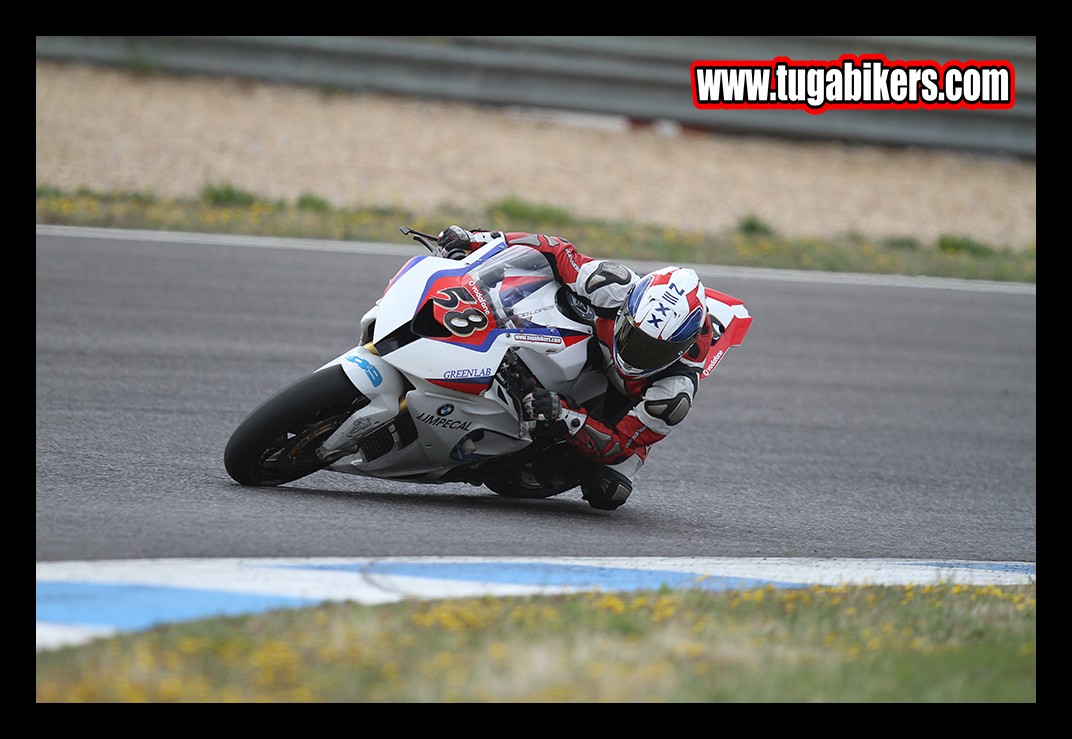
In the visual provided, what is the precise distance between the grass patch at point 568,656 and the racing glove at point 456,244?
1.97 metres

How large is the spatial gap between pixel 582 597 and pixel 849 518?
258cm

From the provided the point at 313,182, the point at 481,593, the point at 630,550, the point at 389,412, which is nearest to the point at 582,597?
the point at 481,593

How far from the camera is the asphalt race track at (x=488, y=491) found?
17.5 feet

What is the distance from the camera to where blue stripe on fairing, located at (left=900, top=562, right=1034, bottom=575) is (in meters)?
5.86

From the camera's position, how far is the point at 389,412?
5539 mm

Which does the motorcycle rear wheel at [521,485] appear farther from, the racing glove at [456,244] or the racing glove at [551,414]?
the racing glove at [456,244]

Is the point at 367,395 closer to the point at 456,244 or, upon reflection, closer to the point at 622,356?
the point at 456,244

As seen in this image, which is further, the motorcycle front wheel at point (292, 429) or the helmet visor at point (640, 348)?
the helmet visor at point (640, 348)

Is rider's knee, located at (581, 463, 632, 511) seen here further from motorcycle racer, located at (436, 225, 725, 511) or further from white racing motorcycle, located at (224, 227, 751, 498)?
white racing motorcycle, located at (224, 227, 751, 498)

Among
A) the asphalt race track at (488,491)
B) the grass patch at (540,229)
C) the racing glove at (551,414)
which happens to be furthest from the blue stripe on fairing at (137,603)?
the grass patch at (540,229)

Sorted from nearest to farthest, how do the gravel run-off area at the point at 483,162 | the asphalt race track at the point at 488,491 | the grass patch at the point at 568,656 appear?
1. the grass patch at the point at 568,656
2. the asphalt race track at the point at 488,491
3. the gravel run-off area at the point at 483,162

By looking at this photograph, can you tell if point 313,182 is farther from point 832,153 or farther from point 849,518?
point 849,518

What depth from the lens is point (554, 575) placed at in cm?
488

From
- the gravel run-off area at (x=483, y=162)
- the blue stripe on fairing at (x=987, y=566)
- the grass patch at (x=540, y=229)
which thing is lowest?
the blue stripe on fairing at (x=987, y=566)
